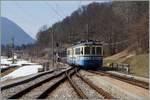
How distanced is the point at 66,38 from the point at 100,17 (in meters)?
24.9

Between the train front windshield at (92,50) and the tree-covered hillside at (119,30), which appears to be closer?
the train front windshield at (92,50)

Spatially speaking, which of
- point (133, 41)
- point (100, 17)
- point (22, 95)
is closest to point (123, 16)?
point (133, 41)

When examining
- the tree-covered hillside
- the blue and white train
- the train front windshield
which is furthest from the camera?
the tree-covered hillside

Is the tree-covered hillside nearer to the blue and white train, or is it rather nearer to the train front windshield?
the blue and white train

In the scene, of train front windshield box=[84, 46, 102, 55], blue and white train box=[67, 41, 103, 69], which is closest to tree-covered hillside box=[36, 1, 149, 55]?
blue and white train box=[67, 41, 103, 69]

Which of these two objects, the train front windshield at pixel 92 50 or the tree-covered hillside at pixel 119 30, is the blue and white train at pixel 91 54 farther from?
the tree-covered hillside at pixel 119 30

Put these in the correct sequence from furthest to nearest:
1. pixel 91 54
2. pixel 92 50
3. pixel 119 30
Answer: pixel 119 30
pixel 92 50
pixel 91 54

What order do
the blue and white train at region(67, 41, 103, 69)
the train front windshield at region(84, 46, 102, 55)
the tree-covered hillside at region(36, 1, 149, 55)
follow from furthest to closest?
the tree-covered hillside at region(36, 1, 149, 55) → the train front windshield at region(84, 46, 102, 55) → the blue and white train at region(67, 41, 103, 69)

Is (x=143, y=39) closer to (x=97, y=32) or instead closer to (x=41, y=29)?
(x=97, y=32)

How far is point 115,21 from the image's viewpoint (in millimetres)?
103375

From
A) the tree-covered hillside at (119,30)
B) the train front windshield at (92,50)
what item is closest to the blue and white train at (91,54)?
the train front windshield at (92,50)

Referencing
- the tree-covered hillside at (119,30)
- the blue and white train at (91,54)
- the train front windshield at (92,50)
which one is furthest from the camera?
the tree-covered hillside at (119,30)

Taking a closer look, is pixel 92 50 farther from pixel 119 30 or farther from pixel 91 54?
pixel 119 30

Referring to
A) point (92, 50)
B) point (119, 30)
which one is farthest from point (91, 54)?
point (119, 30)
